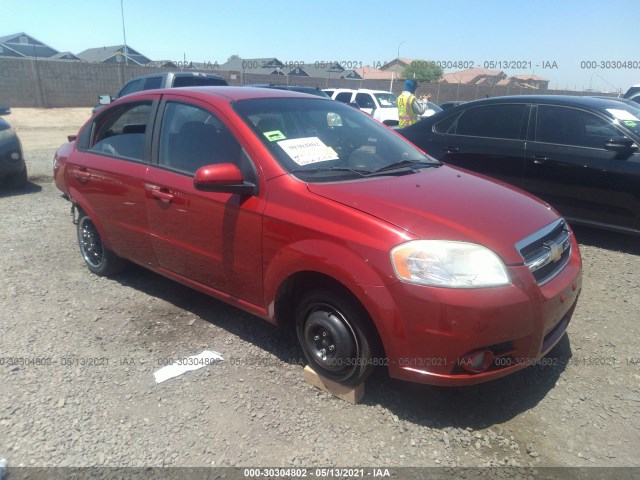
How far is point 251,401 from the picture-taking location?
276 cm

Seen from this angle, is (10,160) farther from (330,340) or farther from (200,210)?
(330,340)

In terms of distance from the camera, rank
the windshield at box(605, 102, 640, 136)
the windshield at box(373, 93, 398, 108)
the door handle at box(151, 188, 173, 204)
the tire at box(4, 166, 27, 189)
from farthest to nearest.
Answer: the windshield at box(373, 93, 398, 108) → the tire at box(4, 166, 27, 189) → the windshield at box(605, 102, 640, 136) → the door handle at box(151, 188, 173, 204)

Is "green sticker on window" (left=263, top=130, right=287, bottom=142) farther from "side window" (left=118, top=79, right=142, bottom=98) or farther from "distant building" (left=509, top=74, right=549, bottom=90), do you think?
"distant building" (left=509, top=74, right=549, bottom=90)

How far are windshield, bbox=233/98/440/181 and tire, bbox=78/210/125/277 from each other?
203 centimetres

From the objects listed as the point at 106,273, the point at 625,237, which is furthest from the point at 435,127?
the point at 106,273

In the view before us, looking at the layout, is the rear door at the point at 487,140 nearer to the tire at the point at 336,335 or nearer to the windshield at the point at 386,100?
the tire at the point at 336,335

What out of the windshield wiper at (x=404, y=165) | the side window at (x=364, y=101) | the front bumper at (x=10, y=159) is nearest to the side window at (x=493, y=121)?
the windshield wiper at (x=404, y=165)

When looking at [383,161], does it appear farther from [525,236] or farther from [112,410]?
[112,410]

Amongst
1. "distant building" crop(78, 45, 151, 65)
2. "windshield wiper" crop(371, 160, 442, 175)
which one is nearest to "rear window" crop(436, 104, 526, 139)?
"windshield wiper" crop(371, 160, 442, 175)

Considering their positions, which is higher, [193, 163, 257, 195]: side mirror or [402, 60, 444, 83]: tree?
[402, 60, 444, 83]: tree

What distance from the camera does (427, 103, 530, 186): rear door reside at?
214 inches

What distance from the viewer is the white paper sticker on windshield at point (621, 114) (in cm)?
498

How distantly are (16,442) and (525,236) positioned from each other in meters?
2.85

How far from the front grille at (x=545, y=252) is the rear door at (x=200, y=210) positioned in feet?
4.88
